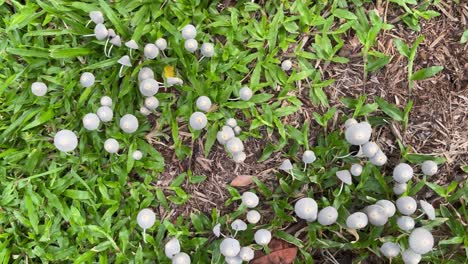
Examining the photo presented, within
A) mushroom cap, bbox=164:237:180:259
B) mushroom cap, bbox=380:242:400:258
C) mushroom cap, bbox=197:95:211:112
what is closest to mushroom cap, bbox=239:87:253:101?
mushroom cap, bbox=197:95:211:112

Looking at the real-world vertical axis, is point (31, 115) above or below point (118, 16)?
below

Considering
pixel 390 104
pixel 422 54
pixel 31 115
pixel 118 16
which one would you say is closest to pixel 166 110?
pixel 118 16

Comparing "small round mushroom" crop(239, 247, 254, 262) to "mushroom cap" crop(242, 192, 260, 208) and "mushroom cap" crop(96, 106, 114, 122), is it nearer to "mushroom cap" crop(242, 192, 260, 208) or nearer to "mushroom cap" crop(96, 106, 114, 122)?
"mushroom cap" crop(242, 192, 260, 208)

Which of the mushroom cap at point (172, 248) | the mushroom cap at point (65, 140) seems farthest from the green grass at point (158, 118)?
the mushroom cap at point (65, 140)

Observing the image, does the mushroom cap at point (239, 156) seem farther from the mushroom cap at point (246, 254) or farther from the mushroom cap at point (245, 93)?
the mushroom cap at point (246, 254)

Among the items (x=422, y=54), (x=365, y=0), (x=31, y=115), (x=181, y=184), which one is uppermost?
(x=365, y=0)

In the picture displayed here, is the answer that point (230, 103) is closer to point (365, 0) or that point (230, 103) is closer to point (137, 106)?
point (137, 106)
